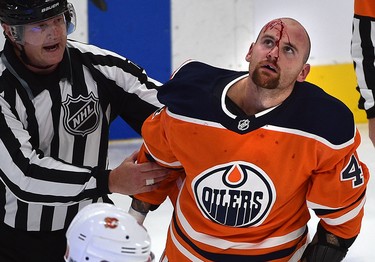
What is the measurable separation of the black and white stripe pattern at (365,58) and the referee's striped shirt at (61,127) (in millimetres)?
581

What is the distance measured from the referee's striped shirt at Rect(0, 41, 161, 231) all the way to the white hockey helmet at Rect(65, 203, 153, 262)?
62 cm

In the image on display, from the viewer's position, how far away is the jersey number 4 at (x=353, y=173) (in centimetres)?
173

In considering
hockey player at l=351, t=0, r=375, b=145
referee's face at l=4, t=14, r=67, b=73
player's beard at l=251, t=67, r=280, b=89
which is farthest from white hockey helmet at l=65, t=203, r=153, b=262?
hockey player at l=351, t=0, r=375, b=145

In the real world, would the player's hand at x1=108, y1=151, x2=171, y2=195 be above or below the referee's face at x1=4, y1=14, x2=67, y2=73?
below

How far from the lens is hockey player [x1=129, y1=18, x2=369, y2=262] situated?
1.70 metres

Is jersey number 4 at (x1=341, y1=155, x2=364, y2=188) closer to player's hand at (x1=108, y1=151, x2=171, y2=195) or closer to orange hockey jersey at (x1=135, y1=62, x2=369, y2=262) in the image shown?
orange hockey jersey at (x1=135, y1=62, x2=369, y2=262)

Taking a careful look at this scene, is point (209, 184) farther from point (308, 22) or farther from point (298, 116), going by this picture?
point (308, 22)

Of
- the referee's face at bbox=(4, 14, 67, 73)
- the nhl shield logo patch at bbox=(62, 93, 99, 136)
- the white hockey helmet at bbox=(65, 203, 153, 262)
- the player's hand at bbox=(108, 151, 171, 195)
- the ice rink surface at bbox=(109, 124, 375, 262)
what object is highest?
the referee's face at bbox=(4, 14, 67, 73)

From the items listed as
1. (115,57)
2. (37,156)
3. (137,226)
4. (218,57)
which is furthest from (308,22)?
(137,226)

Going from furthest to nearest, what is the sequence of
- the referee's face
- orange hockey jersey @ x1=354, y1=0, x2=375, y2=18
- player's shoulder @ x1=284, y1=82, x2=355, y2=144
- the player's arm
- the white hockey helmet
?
orange hockey jersey @ x1=354, y1=0, x2=375, y2=18
the referee's face
the player's arm
player's shoulder @ x1=284, y1=82, x2=355, y2=144
the white hockey helmet

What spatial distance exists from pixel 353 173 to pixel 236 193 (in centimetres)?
26

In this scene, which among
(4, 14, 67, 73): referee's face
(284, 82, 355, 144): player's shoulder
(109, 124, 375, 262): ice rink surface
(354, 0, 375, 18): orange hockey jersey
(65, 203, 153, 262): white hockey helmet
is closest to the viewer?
(65, 203, 153, 262): white hockey helmet

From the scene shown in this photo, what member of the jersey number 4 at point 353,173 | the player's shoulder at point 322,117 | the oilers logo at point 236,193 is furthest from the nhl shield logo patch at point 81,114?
the jersey number 4 at point 353,173

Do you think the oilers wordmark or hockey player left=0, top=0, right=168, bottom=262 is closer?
the oilers wordmark
